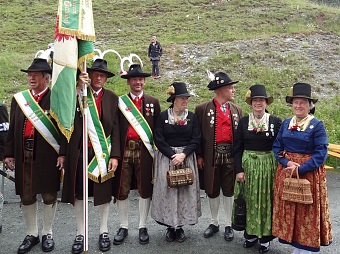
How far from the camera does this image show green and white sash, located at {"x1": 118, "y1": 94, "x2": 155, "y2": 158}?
16.0 ft

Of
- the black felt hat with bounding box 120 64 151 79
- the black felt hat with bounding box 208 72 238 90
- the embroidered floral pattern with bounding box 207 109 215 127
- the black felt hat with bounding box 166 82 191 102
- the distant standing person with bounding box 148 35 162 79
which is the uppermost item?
the distant standing person with bounding box 148 35 162 79

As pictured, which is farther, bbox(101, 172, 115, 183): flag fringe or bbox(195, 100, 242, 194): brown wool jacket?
bbox(195, 100, 242, 194): brown wool jacket

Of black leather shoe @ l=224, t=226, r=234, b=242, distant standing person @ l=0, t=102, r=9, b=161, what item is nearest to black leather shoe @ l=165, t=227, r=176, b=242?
black leather shoe @ l=224, t=226, r=234, b=242

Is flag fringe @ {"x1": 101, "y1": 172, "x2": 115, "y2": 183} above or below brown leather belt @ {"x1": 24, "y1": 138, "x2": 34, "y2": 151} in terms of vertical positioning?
below

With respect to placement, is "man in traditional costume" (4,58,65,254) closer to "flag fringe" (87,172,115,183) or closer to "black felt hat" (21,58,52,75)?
"black felt hat" (21,58,52,75)

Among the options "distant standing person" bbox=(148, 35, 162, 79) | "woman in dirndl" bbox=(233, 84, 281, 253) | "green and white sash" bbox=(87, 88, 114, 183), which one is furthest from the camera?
"distant standing person" bbox=(148, 35, 162, 79)

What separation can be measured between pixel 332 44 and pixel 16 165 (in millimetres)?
16861

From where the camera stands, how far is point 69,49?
4.08 meters

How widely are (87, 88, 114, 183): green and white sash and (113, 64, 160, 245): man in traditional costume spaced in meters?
0.28

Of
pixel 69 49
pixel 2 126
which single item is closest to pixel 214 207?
pixel 69 49

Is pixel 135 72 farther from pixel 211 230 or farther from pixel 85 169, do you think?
pixel 211 230

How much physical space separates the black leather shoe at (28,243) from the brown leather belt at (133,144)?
150 centimetres

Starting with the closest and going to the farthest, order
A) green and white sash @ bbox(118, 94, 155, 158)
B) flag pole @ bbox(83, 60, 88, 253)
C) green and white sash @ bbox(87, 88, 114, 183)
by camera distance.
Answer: flag pole @ bbox(83, 60, 88, 253) → green and white sash @ bbox(87, 88, 114, 183) → green and white sash @ bbox(118, 94, 155, 158)

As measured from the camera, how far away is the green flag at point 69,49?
4059 mm
